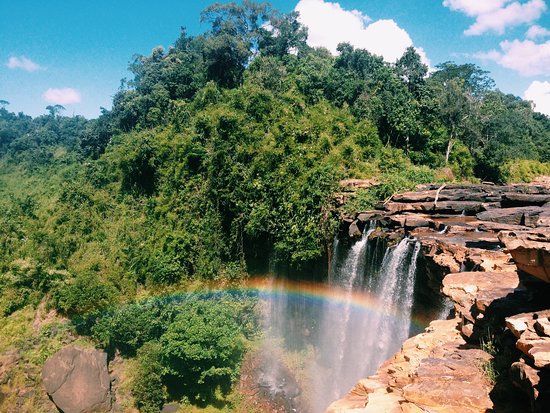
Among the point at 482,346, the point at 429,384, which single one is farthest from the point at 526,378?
the point at 482,346

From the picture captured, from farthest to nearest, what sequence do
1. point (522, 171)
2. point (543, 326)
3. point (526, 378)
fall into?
point (522, 171)
point (543, 326)
point (526, 378)

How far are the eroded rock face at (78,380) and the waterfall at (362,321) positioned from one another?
9.35 m

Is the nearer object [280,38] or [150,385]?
[150,385]

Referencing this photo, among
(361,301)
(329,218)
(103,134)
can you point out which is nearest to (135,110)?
(103,134)

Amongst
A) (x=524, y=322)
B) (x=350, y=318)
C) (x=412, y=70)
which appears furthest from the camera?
(x=412, y=70)

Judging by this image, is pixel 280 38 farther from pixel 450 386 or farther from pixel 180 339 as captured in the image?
pixel 450 386

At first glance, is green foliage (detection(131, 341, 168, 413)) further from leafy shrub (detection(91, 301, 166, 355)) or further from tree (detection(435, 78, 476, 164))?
tree (detection(435, 78, 476, 164))

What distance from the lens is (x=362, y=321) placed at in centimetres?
1541

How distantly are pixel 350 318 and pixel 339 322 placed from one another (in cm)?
89

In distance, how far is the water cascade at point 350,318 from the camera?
519 inches

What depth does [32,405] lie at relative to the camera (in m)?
17.7

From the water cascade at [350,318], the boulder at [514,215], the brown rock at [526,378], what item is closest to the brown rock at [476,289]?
the brown rock at [526,378]

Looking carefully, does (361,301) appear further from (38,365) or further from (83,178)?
(83,178)

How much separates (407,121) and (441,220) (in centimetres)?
1088
